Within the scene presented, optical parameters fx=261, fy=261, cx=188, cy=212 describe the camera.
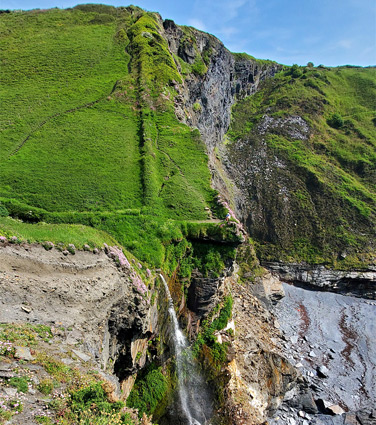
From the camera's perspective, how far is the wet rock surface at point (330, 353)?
27.0 meters

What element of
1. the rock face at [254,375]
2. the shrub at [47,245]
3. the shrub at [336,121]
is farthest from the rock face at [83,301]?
the shrub at [336,121]

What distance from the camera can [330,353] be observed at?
118ft

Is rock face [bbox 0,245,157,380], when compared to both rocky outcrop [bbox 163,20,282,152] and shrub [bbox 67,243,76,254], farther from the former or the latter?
rocky outcrop [bbox 163,20,282,152]

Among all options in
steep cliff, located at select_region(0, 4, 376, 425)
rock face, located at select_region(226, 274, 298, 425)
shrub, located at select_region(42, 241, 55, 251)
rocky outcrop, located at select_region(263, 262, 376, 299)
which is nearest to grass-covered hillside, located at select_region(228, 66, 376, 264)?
steep cliff, located at select_region(0, 4, 376, 425)

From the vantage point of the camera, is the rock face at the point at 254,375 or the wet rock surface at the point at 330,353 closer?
the rock face at the point at 254,375

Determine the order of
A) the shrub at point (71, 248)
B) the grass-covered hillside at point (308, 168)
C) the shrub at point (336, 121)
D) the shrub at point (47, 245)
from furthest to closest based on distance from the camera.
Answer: the shrub at point (336, 121)
the grass-covered hillside at point (308, 168)
the shrub at point (71, 248)
the shrub at point (47, 245)

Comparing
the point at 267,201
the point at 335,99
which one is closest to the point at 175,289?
the point at 267,201

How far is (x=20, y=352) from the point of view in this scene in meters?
9.32

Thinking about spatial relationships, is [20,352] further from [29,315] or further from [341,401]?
[341,401]

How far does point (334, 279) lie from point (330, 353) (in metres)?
20.5

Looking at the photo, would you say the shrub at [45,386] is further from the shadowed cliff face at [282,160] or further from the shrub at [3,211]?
the shadowed cliff face at [282,160]

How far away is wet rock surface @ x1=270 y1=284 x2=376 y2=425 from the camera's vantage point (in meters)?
27.0

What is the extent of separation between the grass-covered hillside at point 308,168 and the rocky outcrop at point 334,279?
2902 millimetres

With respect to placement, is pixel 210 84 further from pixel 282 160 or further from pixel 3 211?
pixel 3 211
